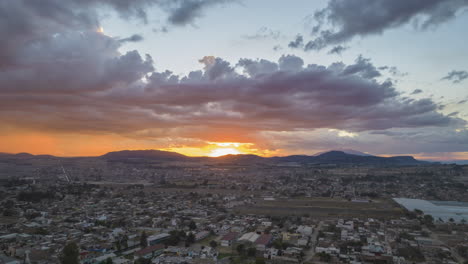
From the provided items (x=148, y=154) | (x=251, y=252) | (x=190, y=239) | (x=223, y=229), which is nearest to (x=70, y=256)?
(x=190, y=239)

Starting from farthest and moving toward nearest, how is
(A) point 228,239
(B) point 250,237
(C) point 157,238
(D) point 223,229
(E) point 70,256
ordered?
(D) point 223,229 → (B) point 250,237 → (C) point 157,238 → (A) point 228,239 → (E) point 70,256

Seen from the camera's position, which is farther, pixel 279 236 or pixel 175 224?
pixel 175 224

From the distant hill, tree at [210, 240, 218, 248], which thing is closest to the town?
tree at [210, 240, 218, 248]

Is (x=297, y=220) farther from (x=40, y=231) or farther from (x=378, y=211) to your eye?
(x=40, y=231)

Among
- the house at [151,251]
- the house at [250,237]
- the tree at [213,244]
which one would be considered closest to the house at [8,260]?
the house at [151,251]

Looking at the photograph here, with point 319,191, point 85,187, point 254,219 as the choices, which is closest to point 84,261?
point 254,219

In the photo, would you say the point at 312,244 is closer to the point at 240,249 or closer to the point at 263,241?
the point at 263,241

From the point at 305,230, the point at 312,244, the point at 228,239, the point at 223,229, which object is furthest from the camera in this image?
the point at 223,229

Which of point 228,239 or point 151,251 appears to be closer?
point 151,251
